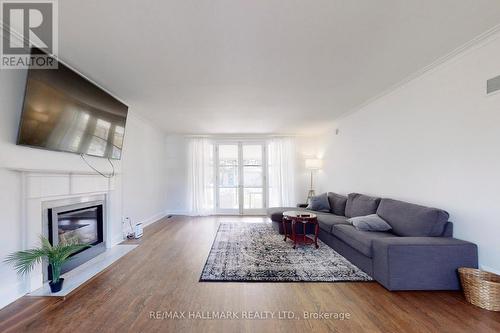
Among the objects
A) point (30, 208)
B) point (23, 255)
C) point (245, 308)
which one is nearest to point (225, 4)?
point (245, 308)

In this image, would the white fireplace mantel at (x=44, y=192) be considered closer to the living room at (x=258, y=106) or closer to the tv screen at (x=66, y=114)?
the living room at (x=258, y=106)

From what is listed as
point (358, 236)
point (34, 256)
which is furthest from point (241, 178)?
point (34, 256)

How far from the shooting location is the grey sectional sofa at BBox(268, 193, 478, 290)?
237cm

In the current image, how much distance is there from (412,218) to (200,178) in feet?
17.2

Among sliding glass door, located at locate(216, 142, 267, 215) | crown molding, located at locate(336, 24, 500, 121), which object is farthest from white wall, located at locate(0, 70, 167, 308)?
crown molding, located at locate(336, 24, 500, 121)

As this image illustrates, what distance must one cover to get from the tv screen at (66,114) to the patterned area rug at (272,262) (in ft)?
7.38

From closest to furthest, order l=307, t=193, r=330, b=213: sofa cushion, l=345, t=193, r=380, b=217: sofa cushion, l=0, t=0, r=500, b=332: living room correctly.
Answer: l=0, t=0, r=500, b=332: living room, l=345, t=193, r=380, b=217: sofa cushion, l=307, t=193, r=330, b=213: sofa cushion

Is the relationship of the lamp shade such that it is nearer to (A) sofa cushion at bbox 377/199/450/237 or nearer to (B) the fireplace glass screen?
(A) sofa cushion at bbox 377/199/450/237

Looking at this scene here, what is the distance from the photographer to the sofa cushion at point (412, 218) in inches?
104

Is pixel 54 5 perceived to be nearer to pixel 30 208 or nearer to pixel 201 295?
pixel 30 208

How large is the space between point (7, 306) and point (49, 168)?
1.36 m

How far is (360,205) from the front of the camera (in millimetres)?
4020

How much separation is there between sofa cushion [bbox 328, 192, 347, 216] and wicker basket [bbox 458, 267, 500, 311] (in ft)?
7.83

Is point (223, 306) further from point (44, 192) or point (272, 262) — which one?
point (44, 192)
